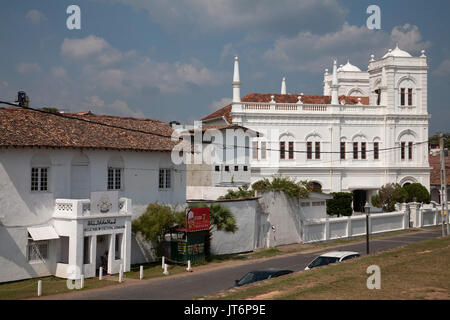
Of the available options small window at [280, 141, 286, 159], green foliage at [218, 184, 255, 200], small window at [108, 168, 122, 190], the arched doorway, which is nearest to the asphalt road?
green foliage at [218, 184, 255, 200]

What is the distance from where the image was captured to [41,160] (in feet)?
78.4

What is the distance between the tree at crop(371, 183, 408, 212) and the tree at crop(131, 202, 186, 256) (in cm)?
2684

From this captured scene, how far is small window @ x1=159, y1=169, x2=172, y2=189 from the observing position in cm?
2895

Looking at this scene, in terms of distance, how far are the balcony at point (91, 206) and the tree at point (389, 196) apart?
100ft

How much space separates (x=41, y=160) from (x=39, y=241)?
3589 millimetres

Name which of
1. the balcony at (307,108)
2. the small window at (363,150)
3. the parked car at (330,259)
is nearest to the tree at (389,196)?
the small window at (363,150)

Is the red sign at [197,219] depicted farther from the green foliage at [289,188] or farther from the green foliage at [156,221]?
the green foliage at [289,188]

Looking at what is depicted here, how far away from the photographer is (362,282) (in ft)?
46.7

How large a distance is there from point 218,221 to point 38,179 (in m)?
9.77

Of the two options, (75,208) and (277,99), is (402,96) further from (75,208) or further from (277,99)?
(75,208)

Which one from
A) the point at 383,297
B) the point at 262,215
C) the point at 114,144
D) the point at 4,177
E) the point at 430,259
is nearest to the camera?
the point at 383,297

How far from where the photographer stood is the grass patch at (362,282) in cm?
1273

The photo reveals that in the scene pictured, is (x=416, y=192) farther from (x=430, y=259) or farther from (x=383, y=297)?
(x=383, y=297)

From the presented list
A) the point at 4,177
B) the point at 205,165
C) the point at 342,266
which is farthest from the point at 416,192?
the point at 4,177
